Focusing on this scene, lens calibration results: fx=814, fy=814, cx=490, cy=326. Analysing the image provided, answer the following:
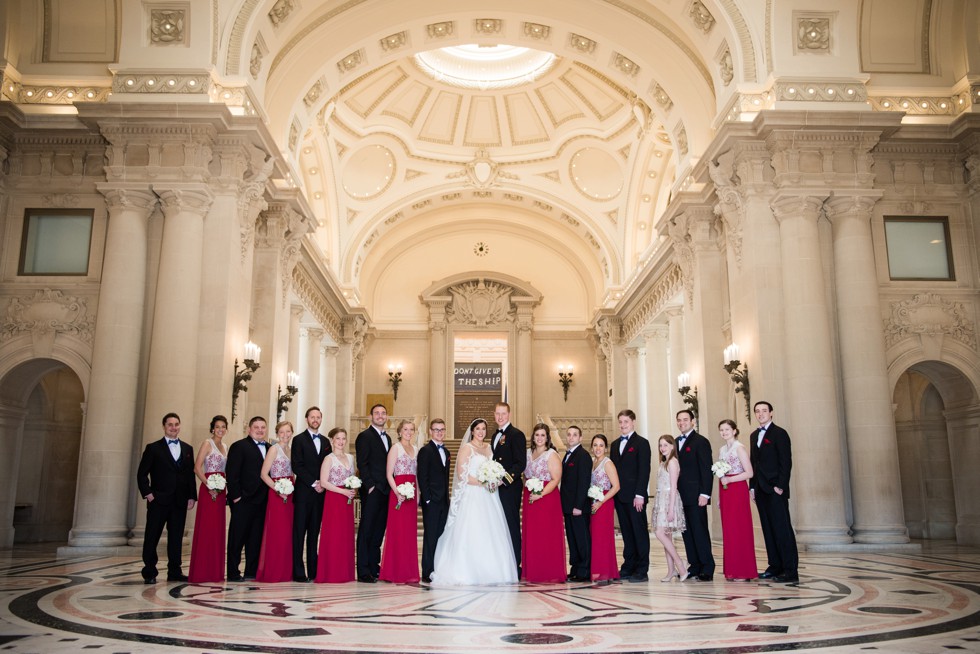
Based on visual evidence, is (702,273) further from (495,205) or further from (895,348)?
(495,205)

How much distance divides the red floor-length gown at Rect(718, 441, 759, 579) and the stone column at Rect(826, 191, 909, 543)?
505cm

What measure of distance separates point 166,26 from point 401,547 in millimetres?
10326

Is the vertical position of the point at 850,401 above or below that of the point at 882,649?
above

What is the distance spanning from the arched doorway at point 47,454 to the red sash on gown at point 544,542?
9.37 metres

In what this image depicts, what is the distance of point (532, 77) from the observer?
2411 cm

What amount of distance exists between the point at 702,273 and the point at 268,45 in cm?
947

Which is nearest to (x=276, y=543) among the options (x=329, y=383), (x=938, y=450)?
(x=938, y=450)

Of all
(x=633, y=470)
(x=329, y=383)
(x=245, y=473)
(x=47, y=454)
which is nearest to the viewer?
(x=245, y=473)

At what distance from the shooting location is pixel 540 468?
849cm

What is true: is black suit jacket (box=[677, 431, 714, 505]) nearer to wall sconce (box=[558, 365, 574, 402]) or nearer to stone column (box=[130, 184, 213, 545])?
stone column (box=[130, 184, 213, 545])

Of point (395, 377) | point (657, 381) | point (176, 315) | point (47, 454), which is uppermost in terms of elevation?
point (395, 377)

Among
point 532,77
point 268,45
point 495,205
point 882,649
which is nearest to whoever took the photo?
point 882,649

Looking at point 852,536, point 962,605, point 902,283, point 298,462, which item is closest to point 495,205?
point 902,283

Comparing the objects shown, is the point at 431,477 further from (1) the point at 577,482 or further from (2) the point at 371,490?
(1) the point at 577,482
